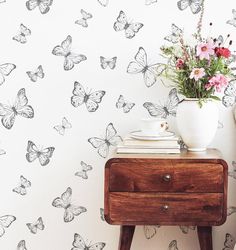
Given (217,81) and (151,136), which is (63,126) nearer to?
(151,136)

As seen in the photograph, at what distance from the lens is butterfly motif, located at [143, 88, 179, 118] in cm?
229

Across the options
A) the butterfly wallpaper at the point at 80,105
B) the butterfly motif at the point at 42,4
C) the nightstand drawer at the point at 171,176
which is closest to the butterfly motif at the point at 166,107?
the butterfly wallpaper at the point at 80,105

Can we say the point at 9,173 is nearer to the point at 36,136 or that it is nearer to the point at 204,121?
the point at 36,136

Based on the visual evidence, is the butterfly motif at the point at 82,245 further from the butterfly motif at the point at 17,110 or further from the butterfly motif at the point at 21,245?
the butterfly motif at the point at 17,110

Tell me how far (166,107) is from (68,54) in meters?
0.50

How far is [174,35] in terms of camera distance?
7.41 feet

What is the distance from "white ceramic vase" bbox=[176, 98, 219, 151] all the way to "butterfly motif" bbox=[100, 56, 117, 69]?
403 mm

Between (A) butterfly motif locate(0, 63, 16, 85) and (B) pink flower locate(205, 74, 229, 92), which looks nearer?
(B) pink flower locate(205, 74, 229, 92)

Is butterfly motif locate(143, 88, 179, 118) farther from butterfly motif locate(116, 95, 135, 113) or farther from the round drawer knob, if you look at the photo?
the round drawer knob

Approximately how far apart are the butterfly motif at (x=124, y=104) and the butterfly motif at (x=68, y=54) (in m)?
0.25

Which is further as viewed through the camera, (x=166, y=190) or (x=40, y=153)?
(x=40, y=153)

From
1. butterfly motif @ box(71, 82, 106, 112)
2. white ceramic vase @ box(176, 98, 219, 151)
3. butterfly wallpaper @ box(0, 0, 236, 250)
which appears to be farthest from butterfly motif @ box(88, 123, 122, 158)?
white ceramic vase @ box(176, 98, 219, 151)

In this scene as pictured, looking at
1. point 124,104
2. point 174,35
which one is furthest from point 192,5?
point 124,104

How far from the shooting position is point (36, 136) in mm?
2344
